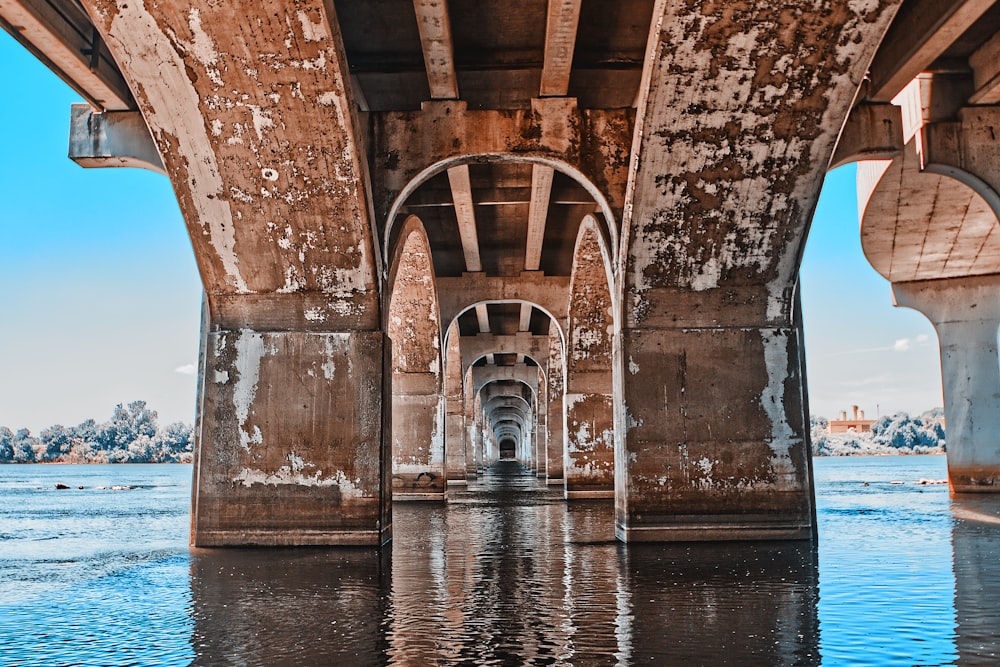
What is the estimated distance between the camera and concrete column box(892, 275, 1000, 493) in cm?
1877

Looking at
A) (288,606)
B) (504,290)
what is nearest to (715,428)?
(288,606)

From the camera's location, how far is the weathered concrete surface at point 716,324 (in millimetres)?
9578

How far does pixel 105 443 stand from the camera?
111 m

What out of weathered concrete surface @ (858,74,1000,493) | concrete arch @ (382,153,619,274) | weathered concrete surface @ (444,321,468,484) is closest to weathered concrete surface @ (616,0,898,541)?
concrete arch @ (382,153,619,274)

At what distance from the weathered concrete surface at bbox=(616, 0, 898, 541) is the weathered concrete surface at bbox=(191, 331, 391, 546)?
3.10 metres

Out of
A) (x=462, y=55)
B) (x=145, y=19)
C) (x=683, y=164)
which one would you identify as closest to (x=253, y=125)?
(x=145, y=19)

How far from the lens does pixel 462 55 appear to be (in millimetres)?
10641

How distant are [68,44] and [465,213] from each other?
7.86 m

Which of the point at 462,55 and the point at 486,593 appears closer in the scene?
the point at 486,593

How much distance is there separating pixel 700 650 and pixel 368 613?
2.33 meters

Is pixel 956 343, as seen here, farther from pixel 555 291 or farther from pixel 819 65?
pixel 819 65

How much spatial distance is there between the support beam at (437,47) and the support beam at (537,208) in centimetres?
246

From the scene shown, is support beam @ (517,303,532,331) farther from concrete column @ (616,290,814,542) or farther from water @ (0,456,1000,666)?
water @ (0,456,1000,666)

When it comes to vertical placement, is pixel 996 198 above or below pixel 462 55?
below
